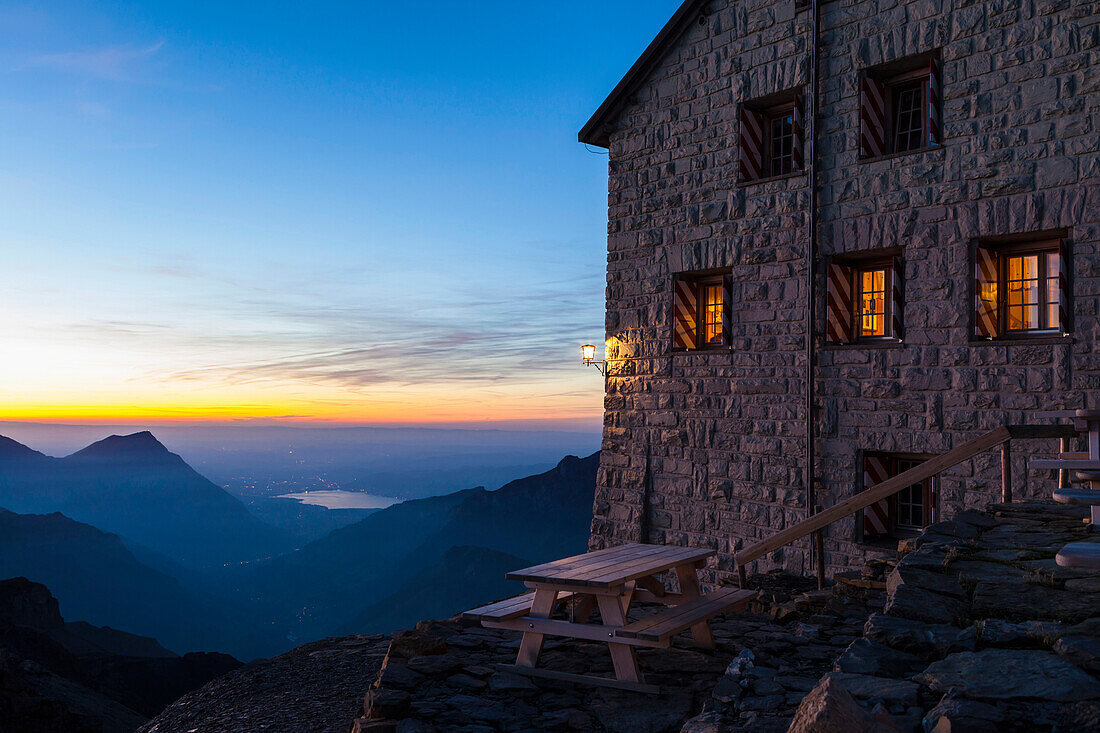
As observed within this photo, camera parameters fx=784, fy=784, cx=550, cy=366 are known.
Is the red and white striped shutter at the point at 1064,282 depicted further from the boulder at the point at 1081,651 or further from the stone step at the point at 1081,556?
the boulder at the point at 1081,651

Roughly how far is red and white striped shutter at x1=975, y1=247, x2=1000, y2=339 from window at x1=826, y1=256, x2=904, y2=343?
1.10 meters

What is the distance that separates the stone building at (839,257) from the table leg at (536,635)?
564cm

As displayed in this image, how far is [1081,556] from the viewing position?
3305 millimetres

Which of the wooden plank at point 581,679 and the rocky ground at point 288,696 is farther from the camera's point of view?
the rocky ground at point 288,696

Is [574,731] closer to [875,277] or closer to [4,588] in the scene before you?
[875,277]

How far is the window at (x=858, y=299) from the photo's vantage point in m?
9.55

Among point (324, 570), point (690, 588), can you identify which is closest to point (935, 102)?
point (690, 588)

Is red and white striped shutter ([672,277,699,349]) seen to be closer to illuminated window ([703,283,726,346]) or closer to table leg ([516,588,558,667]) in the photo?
illuminated window ([703,283,726,346])

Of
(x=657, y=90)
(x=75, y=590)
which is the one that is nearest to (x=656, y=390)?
(x=657, y=90)

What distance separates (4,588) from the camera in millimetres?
25891

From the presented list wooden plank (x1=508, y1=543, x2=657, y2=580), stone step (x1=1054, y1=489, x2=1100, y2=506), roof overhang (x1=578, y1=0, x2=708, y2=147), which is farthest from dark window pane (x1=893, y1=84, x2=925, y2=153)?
wooden plank (x1=508, y1=543, x2=657, y2=580)

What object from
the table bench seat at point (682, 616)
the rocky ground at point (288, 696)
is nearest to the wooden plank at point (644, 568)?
the table bench seat at point (682, 616)

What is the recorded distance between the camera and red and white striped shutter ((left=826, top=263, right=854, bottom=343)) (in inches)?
380

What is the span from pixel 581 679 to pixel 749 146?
8.11 metres
